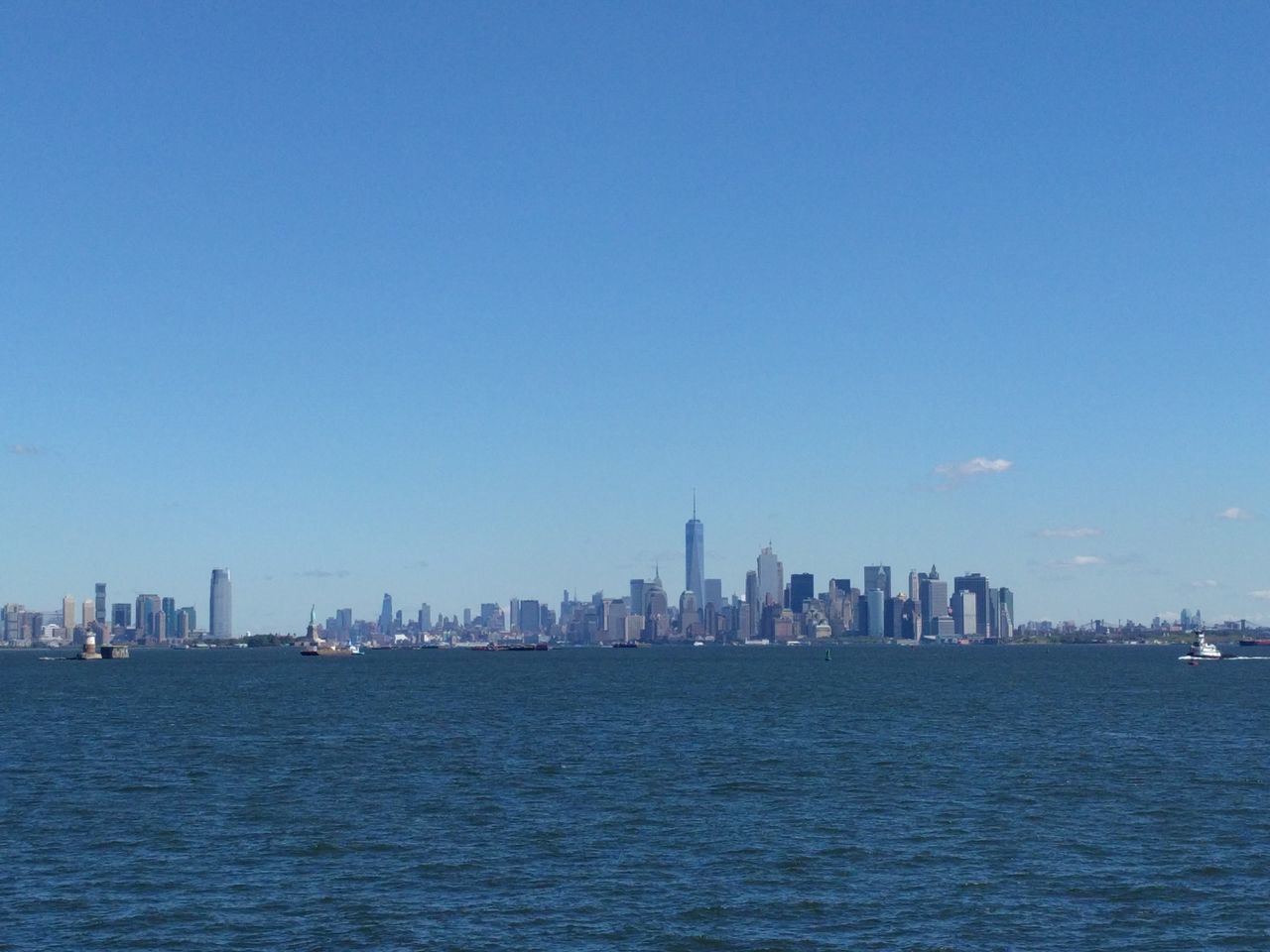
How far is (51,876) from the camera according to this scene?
54969 mm

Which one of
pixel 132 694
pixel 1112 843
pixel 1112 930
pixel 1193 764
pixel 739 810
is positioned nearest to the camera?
pixel 1112 930

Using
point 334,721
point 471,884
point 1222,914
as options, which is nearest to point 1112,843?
point 1222,914

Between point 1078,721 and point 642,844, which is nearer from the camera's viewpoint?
point 642,844

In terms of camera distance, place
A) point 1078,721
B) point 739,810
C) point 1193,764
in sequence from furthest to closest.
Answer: point 1078,721, point 1193,764, point 739,810

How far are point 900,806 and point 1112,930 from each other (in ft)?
84.7

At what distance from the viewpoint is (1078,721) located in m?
130

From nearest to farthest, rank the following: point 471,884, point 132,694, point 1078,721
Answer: point 471,884, point 1078,721, point 132,694

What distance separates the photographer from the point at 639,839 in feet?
207

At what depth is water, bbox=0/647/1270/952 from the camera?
155ft

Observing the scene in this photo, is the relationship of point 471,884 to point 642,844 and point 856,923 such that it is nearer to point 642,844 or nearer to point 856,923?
point 642,844

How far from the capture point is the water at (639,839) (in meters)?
47.3

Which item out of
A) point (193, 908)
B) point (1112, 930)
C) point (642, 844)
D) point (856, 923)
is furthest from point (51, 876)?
point (1112, 930)

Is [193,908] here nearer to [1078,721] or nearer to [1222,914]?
[1222,914]

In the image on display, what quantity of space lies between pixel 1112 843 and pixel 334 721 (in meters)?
89.2
